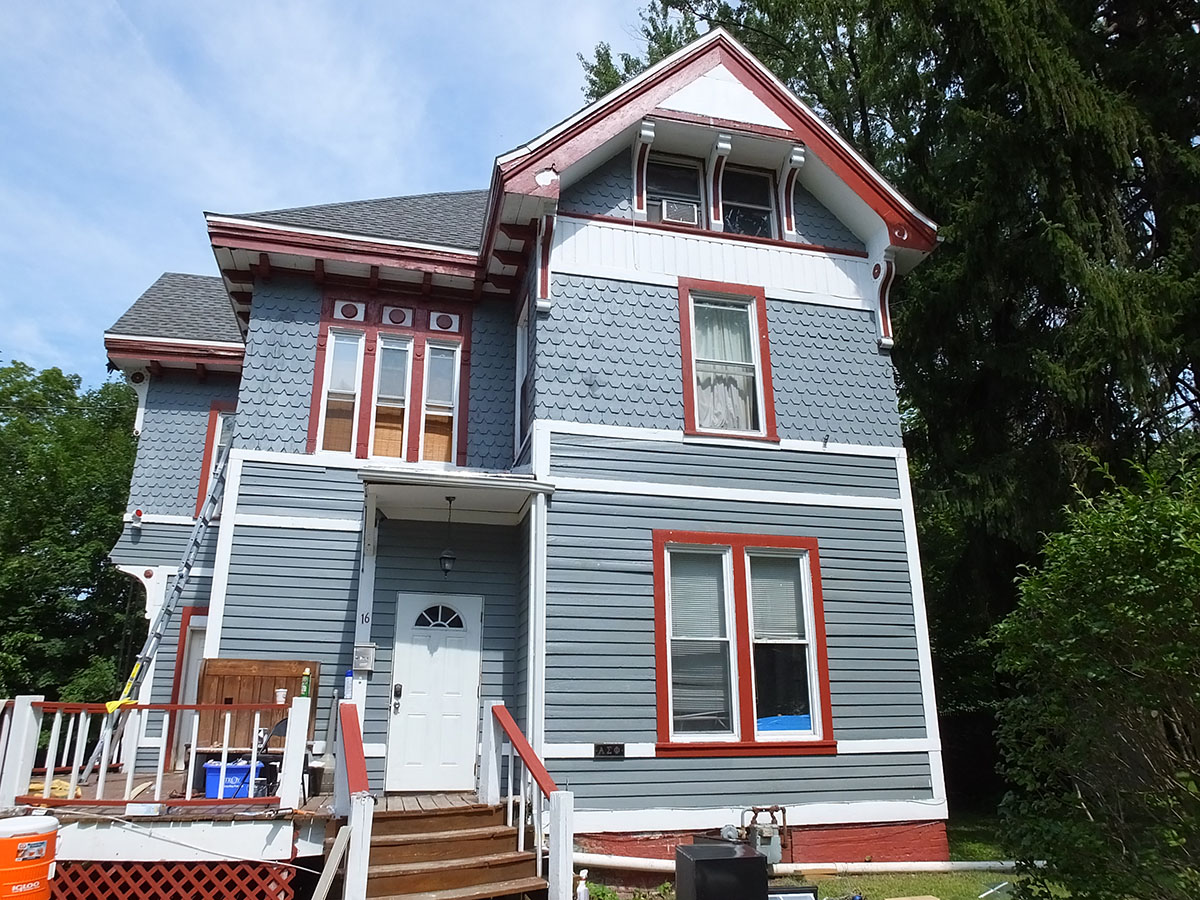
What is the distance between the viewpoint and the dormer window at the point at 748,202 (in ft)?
34.4

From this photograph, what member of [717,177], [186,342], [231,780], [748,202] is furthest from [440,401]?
[231,780]

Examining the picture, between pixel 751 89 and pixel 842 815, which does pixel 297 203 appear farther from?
pixel 842 815

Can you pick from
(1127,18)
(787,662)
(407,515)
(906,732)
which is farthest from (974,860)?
(1127,18)

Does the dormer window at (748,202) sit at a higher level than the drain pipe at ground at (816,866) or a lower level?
higher

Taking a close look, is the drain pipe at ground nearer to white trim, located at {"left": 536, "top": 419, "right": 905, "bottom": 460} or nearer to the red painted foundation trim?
the red painted foundation trim

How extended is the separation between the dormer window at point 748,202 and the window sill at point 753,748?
→ 235 inches

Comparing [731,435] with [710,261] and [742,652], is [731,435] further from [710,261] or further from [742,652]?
[742,652]

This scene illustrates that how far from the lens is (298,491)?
9492 millimetres

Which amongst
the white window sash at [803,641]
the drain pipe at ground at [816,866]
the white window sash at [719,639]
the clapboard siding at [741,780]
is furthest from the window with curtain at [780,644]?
the drain pipe at ground at [816,866]

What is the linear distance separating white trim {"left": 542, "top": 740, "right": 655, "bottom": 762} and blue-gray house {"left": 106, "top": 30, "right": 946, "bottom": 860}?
2 centimetres

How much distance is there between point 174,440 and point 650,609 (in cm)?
740

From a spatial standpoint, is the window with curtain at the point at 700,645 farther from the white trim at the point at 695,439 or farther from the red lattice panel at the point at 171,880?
the red lattice panel at the point at 171,880

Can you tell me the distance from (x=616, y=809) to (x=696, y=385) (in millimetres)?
4613

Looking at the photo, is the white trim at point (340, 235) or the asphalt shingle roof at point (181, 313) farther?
the asphalt shingle roof at point (181, 313)
